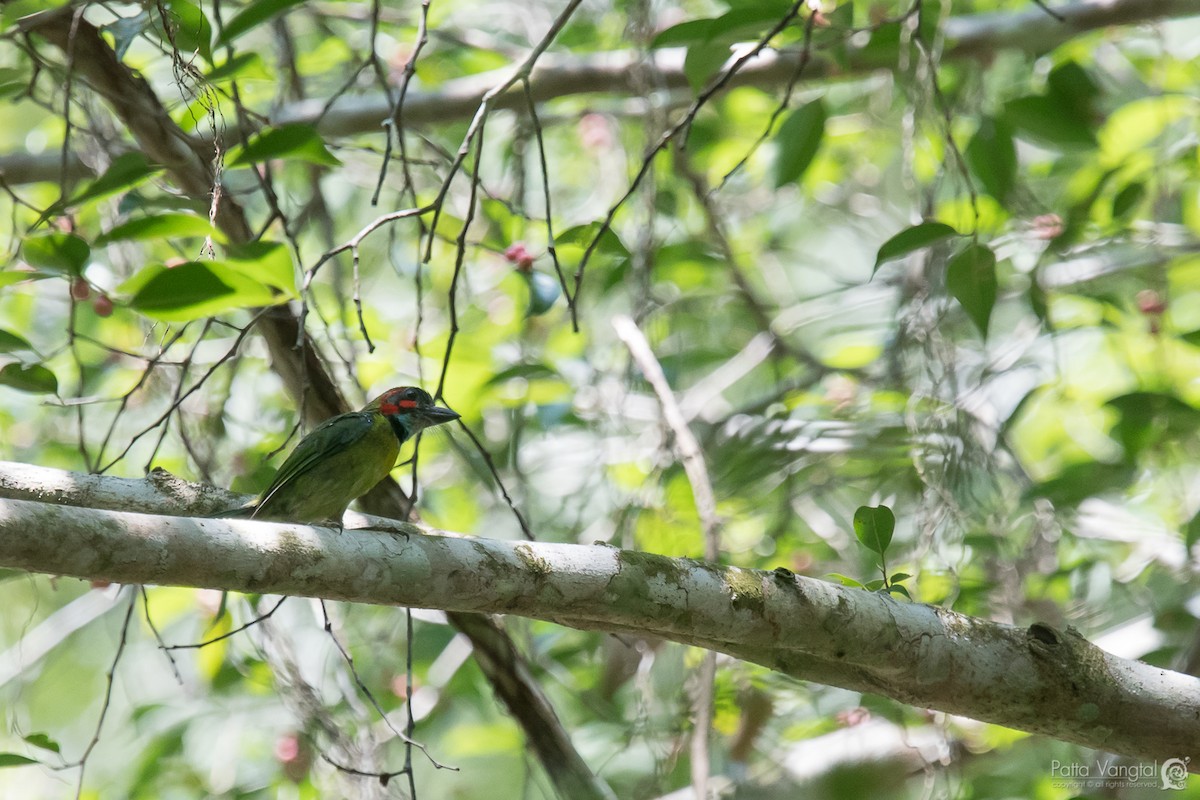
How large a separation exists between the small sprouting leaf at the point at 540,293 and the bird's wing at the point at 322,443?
704 millimetres

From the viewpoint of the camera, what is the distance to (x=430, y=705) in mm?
5406

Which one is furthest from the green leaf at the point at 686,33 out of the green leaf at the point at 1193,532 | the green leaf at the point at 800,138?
the green leaf at the point at 1193,532

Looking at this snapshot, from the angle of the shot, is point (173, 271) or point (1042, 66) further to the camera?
point (1042, 66)

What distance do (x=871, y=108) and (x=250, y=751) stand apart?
518 cm

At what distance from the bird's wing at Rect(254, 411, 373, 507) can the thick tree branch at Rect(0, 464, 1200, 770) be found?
0.71 m

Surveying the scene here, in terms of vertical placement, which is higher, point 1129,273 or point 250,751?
point 1129,273

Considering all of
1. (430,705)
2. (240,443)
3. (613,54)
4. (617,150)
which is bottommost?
(430,705)

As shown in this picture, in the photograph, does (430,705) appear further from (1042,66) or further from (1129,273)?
(1042,66)

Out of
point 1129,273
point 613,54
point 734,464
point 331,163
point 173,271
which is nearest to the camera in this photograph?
point 173,271

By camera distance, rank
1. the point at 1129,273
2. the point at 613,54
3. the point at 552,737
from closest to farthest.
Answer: the point at 552,737 → the point at 613,54 → the point at 1129,273

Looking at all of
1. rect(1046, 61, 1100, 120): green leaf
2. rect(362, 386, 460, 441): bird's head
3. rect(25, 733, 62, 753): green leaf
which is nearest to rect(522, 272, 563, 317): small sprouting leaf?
rect(362, 386, 460, 441): bird's head

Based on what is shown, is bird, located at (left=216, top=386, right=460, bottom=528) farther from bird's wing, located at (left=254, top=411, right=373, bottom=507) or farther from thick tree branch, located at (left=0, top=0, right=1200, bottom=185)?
thick tree branch, located at (left=0, top=0, right=1200, bottom=185)

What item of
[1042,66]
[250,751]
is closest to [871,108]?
[1042,66]

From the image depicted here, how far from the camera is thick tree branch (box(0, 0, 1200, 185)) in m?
4.84
